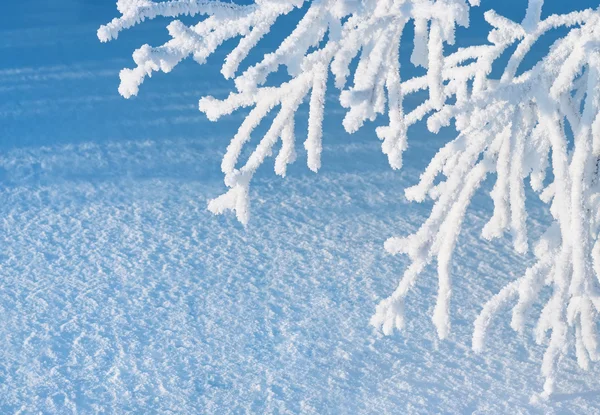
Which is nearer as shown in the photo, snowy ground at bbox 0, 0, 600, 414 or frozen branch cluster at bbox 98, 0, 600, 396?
frozen branch cluster at bbox 98, 0, 600, 396

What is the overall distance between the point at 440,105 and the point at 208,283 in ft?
5.20

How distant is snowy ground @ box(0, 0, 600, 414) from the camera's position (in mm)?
2434

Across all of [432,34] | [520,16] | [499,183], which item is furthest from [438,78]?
[520,16]

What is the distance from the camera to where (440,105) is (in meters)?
1.53

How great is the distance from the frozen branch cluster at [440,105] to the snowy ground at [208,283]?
28.5 inches

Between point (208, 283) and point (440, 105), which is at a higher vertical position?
point (440, 105)

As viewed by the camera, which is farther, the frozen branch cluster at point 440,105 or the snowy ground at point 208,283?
the snowy ground at point 208,283

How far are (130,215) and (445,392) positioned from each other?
1583 millimetres

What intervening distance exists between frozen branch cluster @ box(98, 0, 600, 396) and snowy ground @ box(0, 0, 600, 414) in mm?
A: 723

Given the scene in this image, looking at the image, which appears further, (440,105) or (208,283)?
(208,283)

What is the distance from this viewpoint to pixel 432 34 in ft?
4.89

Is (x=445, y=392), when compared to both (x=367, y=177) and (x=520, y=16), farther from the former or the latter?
(x=520, y=16)

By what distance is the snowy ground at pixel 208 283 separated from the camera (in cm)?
243

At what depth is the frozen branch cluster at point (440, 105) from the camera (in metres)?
1.42
